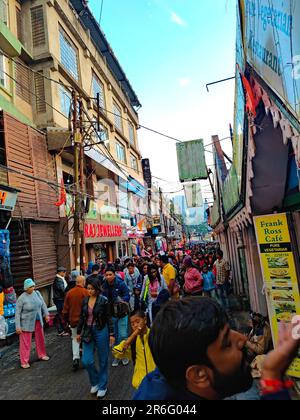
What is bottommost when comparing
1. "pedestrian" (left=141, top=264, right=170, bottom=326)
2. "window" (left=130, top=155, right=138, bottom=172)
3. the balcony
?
"pedestrian" (left=141, top=264, right=170, bottom=326)

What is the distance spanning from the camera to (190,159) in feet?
30.6

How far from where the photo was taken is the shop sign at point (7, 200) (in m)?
8.15

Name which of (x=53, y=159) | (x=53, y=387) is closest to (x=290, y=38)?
(x=53, y=387)

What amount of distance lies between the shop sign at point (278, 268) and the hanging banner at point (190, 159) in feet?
15.6

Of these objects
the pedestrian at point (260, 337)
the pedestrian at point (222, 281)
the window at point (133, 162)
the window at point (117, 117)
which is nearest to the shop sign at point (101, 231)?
the pedestrian at point (222, 281)

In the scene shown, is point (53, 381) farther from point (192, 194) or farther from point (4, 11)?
point (4, 11)

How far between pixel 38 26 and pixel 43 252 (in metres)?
10.8

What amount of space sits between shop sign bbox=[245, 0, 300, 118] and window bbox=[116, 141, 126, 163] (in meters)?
21.2

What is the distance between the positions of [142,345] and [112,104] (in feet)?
74.1

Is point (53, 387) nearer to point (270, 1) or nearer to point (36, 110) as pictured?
point (270, 1)

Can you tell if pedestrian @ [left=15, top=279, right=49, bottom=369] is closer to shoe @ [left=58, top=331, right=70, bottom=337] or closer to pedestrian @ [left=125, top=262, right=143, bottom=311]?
shoe @ [left=58, top=331, right=70, bottom=337]

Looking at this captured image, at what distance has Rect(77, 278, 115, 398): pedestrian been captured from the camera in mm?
4090

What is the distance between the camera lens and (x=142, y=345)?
3062 mm

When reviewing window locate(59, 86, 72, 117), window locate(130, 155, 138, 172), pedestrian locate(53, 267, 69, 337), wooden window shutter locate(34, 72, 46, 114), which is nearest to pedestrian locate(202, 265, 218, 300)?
pedestrian locate(53, 267, 69, 337)
